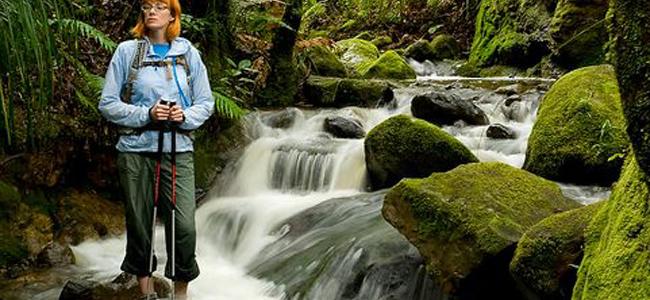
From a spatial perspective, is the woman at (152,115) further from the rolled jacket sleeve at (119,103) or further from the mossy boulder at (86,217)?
the mossy boulder at (86,217)

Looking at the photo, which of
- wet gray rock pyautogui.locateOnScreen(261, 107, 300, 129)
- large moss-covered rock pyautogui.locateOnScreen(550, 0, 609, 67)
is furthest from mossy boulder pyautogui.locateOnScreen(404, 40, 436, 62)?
wet gray rock pyautogui.locateOnScreen(261, 107, 300, 129)

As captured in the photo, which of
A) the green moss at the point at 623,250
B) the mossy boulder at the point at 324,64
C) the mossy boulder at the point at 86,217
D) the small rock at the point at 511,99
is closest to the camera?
the green moss at the point at 623,250

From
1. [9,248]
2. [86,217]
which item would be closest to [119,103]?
[9,248]

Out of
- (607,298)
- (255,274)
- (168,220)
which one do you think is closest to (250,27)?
(255,274)

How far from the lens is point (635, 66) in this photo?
2010 millimetres

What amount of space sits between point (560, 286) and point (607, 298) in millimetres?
910

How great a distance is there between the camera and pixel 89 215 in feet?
20.7

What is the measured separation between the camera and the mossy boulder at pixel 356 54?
14.2 m

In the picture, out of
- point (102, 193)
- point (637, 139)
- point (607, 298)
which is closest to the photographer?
point (637, 139)

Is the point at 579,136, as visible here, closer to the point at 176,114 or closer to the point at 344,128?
the point at 344,128

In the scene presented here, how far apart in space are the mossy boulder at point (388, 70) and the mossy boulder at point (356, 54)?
0.42m

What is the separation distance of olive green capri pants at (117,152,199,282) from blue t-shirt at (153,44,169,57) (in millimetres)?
522

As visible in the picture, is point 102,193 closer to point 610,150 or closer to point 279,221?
point 279,221

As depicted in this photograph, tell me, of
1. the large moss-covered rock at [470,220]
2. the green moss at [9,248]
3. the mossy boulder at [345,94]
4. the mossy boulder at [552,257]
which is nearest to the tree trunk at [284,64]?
the mossy boulder at [345,94]
